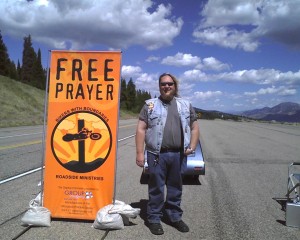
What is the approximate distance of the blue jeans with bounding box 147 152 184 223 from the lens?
5305mm

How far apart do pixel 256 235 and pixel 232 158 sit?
835 cm

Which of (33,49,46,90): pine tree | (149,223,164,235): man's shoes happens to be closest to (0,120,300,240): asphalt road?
(149,223,164,235): man's shoes

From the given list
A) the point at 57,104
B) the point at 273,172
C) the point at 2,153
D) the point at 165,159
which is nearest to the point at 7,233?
the point at 57,104

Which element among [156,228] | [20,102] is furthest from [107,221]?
[20,102]

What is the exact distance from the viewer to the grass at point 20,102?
43878 mm

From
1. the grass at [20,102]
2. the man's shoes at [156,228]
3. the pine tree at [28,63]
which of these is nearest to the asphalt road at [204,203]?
the man's shoes at [156,228]

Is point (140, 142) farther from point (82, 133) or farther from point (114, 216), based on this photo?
point (114, 216)

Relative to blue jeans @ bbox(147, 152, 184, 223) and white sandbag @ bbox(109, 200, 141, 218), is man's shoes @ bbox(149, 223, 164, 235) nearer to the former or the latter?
blue jeans @ bbox(147, 152, 184, 223)

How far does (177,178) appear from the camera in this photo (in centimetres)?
543

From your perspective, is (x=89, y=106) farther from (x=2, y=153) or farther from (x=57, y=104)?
(x=2, y=153)

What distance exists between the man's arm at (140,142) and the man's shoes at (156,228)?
2.65 ft

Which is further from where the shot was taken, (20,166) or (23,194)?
(20,166)

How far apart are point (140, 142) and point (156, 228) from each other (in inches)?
45.5

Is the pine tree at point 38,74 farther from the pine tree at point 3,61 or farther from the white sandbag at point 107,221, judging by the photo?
the white sandbag at point 107,221
